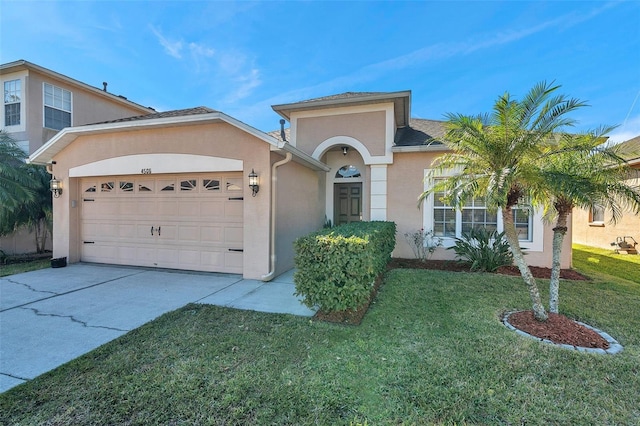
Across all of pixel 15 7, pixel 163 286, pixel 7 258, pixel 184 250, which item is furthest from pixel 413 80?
pixel 7 258

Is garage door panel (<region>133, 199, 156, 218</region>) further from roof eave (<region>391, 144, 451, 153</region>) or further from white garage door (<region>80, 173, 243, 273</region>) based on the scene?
roof eave (<region>391, 144, 451, 153</region>)

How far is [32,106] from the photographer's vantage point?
10766mm

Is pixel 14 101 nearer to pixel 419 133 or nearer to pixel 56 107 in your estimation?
pixel 56 107

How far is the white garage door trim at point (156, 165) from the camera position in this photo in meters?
7.04

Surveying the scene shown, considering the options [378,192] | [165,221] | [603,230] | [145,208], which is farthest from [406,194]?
[603,230]

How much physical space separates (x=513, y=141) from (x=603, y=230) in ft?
44.3

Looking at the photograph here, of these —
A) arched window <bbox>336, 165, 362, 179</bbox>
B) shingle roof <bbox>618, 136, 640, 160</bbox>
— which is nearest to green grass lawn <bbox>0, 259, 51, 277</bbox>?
arched window <bbox>336, 165, 362, 179</bbox>

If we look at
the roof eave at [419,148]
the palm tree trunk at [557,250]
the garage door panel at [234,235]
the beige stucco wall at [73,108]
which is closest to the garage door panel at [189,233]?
the garage door panel at [234,235]

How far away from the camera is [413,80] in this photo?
1165 cm

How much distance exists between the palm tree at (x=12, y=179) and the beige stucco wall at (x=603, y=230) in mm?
19059

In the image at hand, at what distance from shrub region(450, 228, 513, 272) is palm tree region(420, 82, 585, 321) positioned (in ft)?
11.0

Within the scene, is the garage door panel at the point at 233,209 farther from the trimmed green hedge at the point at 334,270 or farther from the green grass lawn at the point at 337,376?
the trimmed green hedge at the point at 334,270

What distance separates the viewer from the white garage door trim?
→ 704 cm

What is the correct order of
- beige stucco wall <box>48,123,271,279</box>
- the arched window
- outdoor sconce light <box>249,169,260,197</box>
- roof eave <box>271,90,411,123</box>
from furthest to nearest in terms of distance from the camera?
the arched window
roof eave <box>271,90,411,123</box>
beige stucco wall <box>48,123,271,279</box>
outdoor sconce light <box>249,169,260,197</box>
